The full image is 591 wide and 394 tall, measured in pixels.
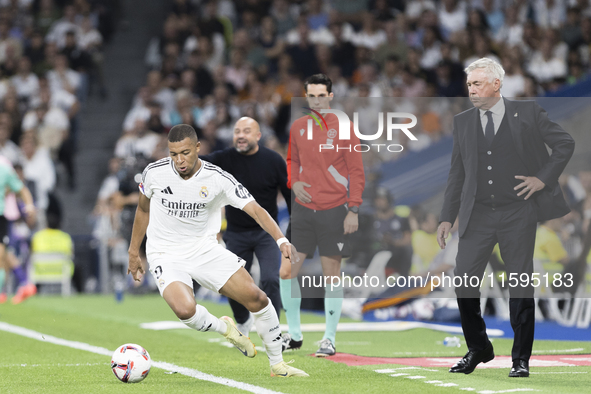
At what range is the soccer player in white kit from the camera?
6.94 metres

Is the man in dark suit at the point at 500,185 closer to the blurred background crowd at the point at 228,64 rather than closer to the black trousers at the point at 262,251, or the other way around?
the black trousers at the point at 262,251

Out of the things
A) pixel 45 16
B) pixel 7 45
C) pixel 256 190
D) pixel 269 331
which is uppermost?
pixel 45 16

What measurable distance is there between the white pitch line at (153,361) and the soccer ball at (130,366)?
482 mm

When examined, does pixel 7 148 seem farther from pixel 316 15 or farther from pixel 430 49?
pixel 430 49

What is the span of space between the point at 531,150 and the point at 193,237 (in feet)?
9.07

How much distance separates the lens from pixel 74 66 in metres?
20.2

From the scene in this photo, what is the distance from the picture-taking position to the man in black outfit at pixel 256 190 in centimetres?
898

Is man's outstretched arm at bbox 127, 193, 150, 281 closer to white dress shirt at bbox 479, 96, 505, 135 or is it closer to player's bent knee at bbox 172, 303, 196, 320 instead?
player's bent knee at bbox 172, 303, 196, 320

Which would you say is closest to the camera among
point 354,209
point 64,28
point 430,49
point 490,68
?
point 490,68

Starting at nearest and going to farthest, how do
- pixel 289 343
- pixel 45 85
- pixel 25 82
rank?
pixel 289 343 < pixel 45 85 < pixel 25 82

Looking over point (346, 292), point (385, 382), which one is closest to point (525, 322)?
point (385, 382)

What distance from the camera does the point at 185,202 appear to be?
23.4 feet

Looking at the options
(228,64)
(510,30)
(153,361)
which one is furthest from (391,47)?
(153,361)

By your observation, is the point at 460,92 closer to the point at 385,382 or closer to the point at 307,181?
the point at 307,181
